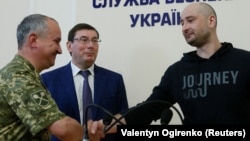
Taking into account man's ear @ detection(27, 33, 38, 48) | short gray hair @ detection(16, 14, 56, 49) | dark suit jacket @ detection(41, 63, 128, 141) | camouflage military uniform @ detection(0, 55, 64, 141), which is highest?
short gray hair @ detection(16, 14, 56, 49)

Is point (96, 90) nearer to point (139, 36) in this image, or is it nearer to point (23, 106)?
point (139, 36)

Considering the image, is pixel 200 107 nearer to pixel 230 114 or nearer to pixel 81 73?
pixel 230 114

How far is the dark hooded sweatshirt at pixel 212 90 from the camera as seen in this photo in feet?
6.61

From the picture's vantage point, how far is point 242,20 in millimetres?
2684

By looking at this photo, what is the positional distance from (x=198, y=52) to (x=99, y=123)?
92 cm

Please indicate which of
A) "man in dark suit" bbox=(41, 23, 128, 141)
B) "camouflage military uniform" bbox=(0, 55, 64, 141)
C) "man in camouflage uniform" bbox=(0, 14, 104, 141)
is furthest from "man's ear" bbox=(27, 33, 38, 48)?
"man in dark suit" bbox=(41, 23, 128, 141)

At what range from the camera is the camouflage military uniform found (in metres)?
1.46

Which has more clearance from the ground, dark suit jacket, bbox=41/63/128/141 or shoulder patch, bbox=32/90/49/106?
shoulder patch, bbox=32/90/49/106

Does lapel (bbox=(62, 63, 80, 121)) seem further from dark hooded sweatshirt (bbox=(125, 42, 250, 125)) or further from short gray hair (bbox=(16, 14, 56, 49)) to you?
short gray hair (bbox=(16, 14, 56, 49))

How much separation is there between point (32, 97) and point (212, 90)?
3.31 ft

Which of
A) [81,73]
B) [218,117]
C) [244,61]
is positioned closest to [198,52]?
[244,61]

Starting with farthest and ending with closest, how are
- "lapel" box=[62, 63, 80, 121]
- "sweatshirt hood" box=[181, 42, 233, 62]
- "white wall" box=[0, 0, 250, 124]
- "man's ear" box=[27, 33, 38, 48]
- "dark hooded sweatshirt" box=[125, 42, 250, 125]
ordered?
"white wall" box=[0, 0, 250, 124] → "lapel" box=[62, 63, 80, 121] → "sweatshirt hood" box=[181, 42, 233, 62] → "dark hooded sweatshirt" box=[125, 42, 250, 125] → "man's ear" box=[27, 33, 38, 48]

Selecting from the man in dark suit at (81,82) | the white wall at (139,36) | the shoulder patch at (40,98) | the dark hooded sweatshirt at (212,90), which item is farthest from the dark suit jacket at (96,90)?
the shoulder patch at (40,98)

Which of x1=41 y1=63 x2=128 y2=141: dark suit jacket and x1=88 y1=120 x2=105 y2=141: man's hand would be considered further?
x1=41 y1=63 x2=128 y2=141: dark suit jacket
